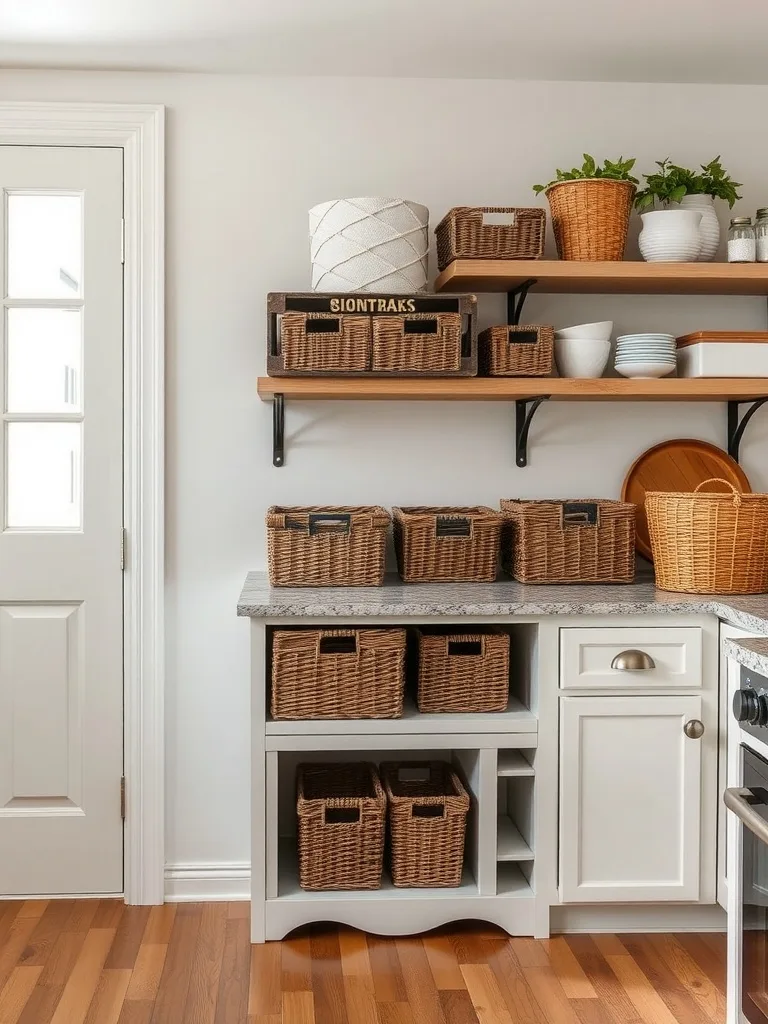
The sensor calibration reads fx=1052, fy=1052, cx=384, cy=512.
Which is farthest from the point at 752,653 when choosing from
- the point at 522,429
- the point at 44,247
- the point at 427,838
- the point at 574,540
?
the point at 44,247

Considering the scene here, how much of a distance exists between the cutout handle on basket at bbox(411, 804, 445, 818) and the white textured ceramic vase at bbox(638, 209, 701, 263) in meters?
1.57

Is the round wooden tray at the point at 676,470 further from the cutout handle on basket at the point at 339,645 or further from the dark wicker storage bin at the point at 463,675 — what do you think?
the cutout handle on basket at the point at 339,645

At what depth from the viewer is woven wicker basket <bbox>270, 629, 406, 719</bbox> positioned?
8.43 feet

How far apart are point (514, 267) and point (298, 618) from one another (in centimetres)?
108

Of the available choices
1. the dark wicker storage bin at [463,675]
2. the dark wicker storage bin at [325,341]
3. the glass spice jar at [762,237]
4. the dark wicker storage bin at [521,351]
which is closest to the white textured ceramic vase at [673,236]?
the glass spice jar at [762,237]

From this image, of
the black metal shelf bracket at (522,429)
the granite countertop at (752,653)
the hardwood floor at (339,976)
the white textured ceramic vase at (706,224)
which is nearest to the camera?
the granite countertop at (752,653)

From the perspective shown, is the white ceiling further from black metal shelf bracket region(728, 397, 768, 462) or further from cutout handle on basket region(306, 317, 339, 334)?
black metal shelf bracket region(728, 397, 768, 462)

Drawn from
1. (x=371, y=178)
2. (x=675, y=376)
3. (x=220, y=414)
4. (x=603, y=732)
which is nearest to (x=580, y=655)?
(x=603, y=732)

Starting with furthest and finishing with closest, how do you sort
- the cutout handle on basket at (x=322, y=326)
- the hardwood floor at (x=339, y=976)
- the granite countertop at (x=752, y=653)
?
the cutout handle on basket at (x=322, y=326)
the hardwood floor at (x=339, y=976)
the granite countertop at (x=752, y=653)

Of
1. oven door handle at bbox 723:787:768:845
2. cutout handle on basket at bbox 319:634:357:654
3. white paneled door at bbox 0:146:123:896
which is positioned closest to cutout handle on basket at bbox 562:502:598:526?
cutout handle on basket at bbox 319:634:357:654

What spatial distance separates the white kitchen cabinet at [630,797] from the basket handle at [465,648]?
0.24 m

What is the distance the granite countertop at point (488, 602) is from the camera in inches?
98.6

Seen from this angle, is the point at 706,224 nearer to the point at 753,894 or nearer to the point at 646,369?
the point at 646,369

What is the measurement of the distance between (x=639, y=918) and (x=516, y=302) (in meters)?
1.72
